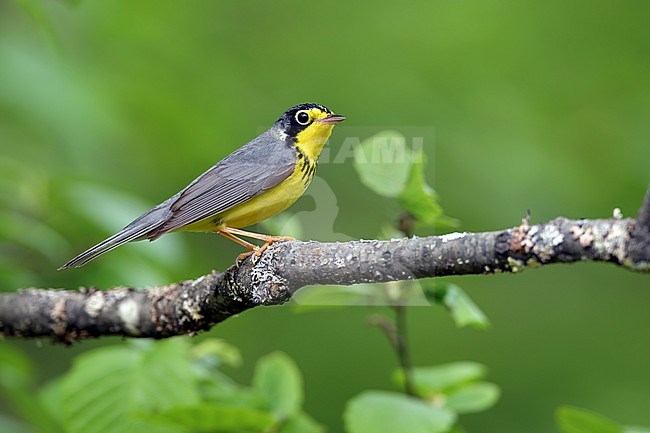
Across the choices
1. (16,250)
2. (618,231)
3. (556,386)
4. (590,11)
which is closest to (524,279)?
(556,386)

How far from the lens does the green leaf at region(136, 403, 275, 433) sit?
3.12 m

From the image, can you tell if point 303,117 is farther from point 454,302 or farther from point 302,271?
point 302,271

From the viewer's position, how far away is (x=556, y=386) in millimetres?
7078

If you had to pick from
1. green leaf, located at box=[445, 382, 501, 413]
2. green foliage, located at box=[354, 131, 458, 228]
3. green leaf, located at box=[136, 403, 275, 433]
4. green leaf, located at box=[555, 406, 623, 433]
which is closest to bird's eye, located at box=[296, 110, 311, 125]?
green foliage, located at box=[354, 131, 458, 228]

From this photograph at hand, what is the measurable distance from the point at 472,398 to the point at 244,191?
68.5 inches

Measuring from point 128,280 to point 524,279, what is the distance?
4742 mm

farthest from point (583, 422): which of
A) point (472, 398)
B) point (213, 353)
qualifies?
point (213, 353)

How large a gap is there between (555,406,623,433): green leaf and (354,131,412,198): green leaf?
46.5 inches

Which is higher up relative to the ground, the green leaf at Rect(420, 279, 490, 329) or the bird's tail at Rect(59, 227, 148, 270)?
the bird's tail at Rect(59, 227, 148, 270)

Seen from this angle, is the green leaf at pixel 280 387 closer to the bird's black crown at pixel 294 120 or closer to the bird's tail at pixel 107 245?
the bird's tail at pixel 107 245

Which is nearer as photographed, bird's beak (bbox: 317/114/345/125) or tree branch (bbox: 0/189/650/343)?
tree branch (bbox: 0/189/650/343)

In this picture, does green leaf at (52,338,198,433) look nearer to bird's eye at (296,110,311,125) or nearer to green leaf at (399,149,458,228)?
green leaf at (399,149,458,228)

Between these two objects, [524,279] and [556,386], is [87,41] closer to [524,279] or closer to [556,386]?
[524,279]

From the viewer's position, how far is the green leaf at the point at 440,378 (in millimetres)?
3803
